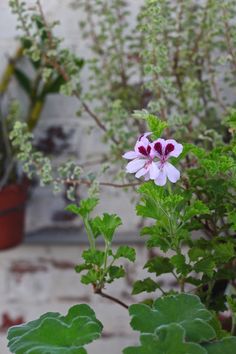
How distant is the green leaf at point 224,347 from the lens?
29.1 inches

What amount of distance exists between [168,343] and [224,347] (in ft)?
0.25

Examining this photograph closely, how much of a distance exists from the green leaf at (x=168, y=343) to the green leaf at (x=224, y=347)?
1.8 inches

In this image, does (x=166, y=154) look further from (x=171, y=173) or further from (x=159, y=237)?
(x=159, y=237)

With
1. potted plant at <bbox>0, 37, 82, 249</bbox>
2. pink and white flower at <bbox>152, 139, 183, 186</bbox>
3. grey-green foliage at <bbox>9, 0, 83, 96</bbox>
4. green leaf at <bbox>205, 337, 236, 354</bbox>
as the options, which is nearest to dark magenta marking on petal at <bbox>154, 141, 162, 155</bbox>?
pink and white flower at <bbox>152, 139, 183, 186</bbox>

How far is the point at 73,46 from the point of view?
6.17 ft

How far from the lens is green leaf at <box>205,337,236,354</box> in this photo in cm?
74

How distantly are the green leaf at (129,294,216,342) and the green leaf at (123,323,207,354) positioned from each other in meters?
0.04

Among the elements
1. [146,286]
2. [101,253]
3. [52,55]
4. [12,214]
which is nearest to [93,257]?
[101,253]

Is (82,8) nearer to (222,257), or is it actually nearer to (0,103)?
(0,103)

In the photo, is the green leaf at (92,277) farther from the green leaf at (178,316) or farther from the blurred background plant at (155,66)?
the blurred background plant at (155,66)

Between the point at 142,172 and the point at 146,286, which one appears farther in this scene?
the point at 146,286

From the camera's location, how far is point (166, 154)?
80 centimetres

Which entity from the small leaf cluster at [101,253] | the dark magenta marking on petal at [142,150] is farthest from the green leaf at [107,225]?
the dark magenta marking on petal at [142,150]

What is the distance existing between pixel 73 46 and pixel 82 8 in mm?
102
